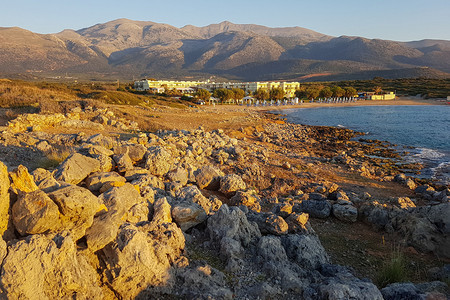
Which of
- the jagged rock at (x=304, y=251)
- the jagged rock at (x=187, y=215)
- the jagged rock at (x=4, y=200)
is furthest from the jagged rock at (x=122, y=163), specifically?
the jagged rock at (x=304, y=251)

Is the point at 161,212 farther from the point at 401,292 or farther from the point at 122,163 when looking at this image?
the point at 401,292

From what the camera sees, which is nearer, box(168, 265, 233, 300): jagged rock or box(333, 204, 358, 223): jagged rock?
box(168, 265, 233, 300): jagged rock

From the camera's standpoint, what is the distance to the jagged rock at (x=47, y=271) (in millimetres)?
3338

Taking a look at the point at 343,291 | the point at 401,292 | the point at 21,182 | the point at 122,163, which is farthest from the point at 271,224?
the point at 21,182

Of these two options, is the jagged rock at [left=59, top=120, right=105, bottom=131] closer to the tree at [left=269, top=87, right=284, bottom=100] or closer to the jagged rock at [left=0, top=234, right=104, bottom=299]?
the jagged rock at [left=0, top=234, right=104, bottom=299]

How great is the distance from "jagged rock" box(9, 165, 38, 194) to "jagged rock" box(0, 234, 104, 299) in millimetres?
893

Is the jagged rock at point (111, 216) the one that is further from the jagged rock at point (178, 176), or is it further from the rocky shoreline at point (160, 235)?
the jagged rock at point (178, 176)

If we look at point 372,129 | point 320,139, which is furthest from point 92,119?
point 372,129

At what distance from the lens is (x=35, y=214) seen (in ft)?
12.6

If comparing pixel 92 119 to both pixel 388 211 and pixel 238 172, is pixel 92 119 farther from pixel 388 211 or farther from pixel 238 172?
pixel 388 211

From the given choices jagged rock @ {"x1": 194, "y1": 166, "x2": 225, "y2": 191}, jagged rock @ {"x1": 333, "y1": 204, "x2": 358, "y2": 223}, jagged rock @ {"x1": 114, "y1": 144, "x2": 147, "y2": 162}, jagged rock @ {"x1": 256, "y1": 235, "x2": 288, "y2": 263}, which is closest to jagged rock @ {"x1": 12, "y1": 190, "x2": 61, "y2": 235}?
jagged rock @ {"x1": 256, "y1": 235, "x2": 288, "y2": 263}

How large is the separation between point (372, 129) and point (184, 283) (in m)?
40.8

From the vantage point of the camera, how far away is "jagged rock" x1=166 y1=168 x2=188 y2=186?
27.2 ft

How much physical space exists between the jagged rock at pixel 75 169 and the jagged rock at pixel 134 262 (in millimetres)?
2098
